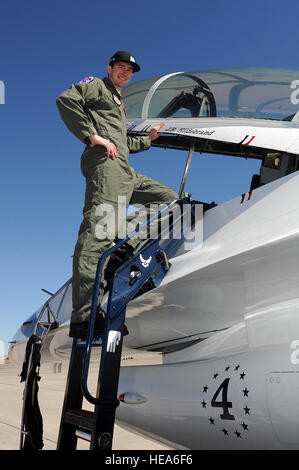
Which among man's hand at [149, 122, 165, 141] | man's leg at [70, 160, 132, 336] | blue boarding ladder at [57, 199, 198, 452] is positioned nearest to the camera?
blue boarding ladder at [57, 199, 198, 452]

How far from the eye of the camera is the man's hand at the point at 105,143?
129 inches

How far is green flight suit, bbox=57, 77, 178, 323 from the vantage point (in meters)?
3.06

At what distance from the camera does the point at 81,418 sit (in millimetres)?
2943

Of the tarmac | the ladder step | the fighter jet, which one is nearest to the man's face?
the fighter jet

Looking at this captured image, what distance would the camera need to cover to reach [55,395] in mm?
14414

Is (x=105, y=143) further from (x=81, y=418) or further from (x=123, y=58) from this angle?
(x=81, y=418)

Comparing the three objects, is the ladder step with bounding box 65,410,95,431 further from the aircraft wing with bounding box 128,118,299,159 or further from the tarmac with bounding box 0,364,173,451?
the aircraft wing with bounding box 128,118,299,159

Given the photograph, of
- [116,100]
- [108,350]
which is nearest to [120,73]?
[116,100]

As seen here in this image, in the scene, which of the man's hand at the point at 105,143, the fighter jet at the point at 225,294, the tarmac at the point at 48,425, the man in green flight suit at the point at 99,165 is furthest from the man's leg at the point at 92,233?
the tarmac at the point at 48,425

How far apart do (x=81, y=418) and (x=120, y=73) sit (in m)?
2.73

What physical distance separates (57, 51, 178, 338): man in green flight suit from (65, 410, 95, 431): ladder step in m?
0.53

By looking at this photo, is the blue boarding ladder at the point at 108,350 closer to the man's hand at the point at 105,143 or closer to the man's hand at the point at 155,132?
the man's hand at the point at 105,143

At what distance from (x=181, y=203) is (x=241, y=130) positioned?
2.49ft
